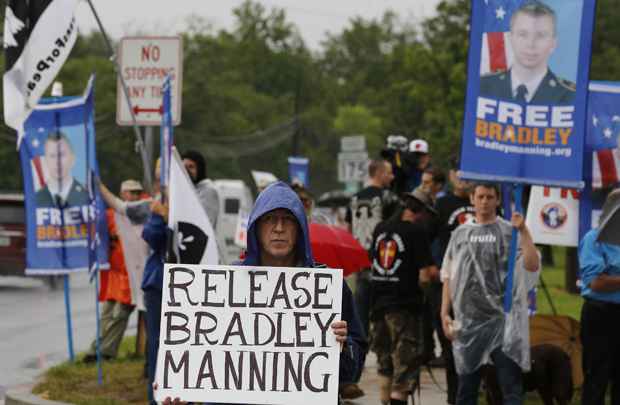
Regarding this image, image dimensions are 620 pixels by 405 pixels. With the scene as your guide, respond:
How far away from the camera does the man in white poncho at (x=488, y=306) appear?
8.66 meters

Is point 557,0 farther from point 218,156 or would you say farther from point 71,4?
point 218,156

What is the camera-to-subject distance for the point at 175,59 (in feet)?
39.4

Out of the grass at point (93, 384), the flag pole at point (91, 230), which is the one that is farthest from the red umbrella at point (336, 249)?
the flag pole at point (91, 230)

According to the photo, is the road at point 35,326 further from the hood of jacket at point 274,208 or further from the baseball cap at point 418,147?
the hood of jacket at point 274,208

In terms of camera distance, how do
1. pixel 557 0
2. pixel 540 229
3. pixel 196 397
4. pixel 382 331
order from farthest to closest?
pixel 540 229, pixel 382 331, pixel 557 0, pixel 196 397

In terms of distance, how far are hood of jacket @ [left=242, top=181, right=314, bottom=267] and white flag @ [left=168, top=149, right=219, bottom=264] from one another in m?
4.41

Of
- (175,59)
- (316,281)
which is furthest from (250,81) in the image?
(316,281)

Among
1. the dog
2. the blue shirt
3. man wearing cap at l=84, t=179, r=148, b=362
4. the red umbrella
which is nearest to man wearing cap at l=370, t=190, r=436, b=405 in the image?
the red umbrella

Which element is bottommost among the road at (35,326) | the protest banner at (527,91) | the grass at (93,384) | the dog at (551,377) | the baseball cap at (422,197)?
the road at (35,326)

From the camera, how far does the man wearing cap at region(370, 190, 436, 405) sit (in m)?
9.58

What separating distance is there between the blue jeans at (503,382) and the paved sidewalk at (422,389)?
70.1 inches

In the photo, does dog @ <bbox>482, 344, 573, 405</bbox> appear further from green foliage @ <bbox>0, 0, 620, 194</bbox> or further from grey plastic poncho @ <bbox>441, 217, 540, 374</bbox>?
green foliage @ <bbox>0, 0, 620, 194</bbox>

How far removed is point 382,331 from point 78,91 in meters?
42.8

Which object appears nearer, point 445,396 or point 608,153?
point 608,153
